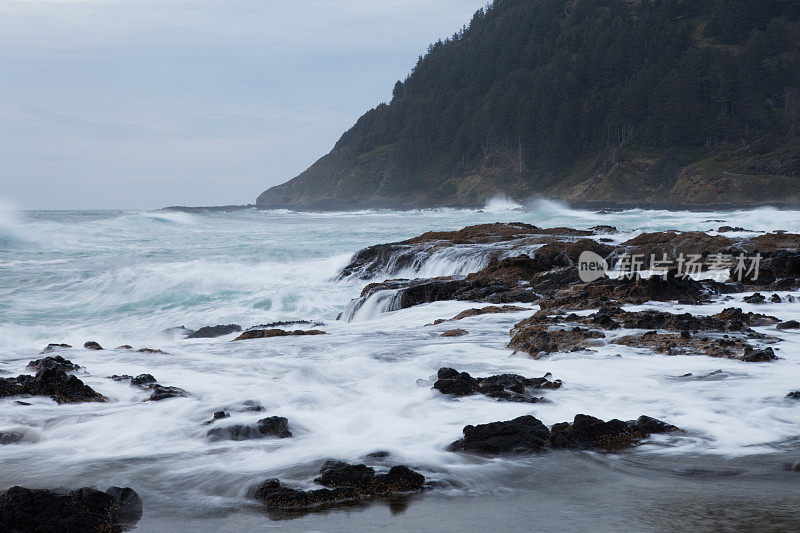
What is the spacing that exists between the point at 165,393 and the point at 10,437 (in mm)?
1450

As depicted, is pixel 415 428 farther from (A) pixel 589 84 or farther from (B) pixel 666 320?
(A) pixel 589 84

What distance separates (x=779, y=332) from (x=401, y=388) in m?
4.64

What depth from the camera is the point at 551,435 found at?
4855 millimetres

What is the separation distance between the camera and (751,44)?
70.6 metres

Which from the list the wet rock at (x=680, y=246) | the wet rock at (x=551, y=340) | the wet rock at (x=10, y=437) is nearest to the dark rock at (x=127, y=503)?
the wet rock at (x=10, y=437)

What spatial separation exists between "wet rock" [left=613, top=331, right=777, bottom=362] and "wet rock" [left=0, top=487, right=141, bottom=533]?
5722 mm

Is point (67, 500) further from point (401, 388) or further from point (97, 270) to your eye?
point (97, 270)

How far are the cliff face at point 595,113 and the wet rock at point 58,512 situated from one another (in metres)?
54.1

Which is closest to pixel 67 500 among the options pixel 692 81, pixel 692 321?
pixel 692 321

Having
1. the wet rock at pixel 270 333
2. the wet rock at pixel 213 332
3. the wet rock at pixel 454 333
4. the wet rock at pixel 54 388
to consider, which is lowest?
the wet rock at pixel 213 332

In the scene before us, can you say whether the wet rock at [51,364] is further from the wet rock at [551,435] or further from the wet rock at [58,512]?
the wet rock at [551,435]

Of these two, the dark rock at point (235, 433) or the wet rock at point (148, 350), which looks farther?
the wet rock at point (148, 350)

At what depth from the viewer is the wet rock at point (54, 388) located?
6.38 m

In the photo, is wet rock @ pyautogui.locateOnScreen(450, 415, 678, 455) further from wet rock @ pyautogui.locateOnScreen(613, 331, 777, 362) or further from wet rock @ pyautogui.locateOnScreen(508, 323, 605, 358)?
wet rock @ pyautogui.locateOnScreen(508, 323, 605, 358)
